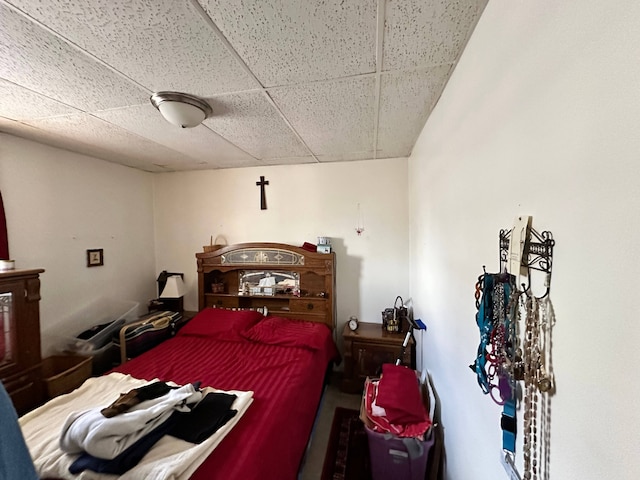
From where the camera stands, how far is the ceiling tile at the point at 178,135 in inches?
61.9

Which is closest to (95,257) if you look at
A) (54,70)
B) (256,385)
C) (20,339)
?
(20,339)

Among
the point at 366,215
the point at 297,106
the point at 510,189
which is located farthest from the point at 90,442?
the point at 366,215

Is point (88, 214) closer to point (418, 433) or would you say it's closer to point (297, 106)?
point (297, 106)

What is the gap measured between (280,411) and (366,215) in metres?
1.93

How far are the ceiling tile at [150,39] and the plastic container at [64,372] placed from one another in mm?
2213

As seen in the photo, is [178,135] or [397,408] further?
[178,135]

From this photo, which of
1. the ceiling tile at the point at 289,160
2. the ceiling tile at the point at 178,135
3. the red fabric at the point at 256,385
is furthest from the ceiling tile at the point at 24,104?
the red fabric at the point at 256,385

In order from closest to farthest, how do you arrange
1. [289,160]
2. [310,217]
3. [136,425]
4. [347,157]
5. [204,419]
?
1. [136,425]
2. [204,419]
3. [347,157]
4. [289,160]
5. [310,217]

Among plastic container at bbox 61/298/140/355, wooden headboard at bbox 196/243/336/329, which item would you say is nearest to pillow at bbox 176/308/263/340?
wooden headboard at bbox 196/243/336/329

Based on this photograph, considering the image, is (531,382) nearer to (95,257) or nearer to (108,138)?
(108,138)

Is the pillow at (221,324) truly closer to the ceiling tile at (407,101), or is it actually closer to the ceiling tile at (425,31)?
the ceiling tile at (407,101)

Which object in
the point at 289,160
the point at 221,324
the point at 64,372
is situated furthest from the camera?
the point at 289,160

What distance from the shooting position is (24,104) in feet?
4.72

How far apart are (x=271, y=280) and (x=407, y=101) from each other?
7.17 ft
